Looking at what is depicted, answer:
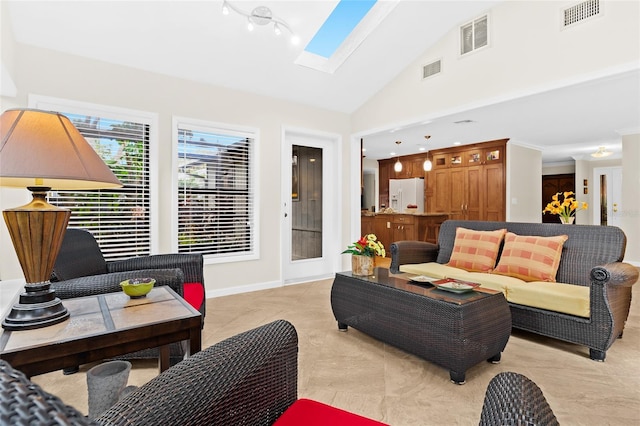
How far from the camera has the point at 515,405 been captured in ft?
2.48

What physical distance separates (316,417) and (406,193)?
26.9ft

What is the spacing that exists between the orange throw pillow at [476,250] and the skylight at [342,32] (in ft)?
8.29

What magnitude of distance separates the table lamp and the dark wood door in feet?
40.8

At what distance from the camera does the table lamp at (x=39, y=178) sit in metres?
1.14

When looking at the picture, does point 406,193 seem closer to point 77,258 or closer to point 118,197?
point 118,197

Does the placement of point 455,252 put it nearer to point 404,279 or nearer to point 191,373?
point 404,279

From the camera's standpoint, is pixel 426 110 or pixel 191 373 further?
pixel 426 110

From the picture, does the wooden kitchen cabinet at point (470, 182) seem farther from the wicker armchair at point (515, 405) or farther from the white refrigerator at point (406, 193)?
→ the wicker armchair at point (515, 405)

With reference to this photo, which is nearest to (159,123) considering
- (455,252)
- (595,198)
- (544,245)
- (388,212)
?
(455,252)

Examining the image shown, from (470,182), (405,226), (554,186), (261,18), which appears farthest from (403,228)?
(554,186)

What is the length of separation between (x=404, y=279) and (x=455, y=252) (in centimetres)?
114

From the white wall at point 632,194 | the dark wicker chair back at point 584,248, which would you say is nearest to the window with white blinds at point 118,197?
the dark wicker chair back at point 584,248

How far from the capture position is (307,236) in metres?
5.16

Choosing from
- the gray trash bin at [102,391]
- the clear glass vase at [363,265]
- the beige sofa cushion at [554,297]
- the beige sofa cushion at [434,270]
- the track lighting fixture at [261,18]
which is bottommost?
the gray trash bin at [102,391]
